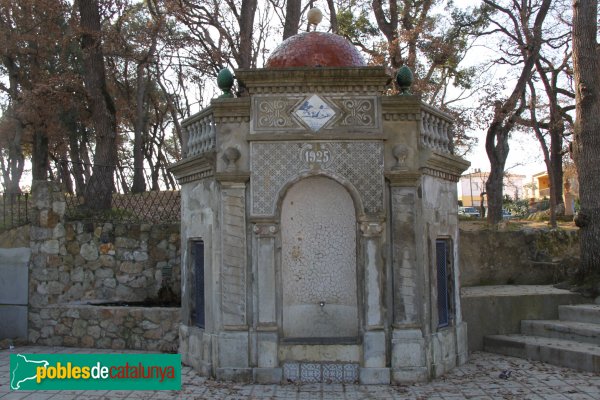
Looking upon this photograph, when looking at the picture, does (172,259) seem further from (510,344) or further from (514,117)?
(514,117)

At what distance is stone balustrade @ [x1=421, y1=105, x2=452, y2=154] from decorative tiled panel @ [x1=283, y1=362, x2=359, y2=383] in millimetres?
3311

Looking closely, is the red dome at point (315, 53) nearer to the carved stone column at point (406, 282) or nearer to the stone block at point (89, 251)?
the carved stone column at point (406, 282)

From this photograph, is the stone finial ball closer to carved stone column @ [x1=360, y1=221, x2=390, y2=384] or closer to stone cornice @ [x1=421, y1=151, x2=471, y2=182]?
stone cornice @ [x1=421, y1=151, x2=471, y2=182]

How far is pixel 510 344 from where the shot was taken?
8969mm

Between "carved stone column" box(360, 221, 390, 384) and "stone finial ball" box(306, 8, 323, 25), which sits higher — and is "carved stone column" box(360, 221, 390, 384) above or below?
below

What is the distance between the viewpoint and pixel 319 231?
26.1 ft

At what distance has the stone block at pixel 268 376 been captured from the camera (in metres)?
7.26

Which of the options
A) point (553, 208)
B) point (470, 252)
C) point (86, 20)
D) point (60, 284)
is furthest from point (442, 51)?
point (60, 284)

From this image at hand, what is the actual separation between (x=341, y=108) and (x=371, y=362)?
Answer: 3.46 m

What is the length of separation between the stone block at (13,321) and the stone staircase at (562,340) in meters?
8.43

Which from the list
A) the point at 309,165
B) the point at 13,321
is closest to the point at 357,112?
the point at 309,165

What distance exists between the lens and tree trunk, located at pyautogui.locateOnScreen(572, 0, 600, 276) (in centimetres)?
1052

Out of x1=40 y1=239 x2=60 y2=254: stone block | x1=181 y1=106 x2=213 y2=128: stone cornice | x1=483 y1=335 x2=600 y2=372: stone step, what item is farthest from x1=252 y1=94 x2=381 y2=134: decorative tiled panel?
x1=40 y1=239 x2=60 y2=254: stone block

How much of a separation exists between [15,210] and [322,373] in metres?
8.44
